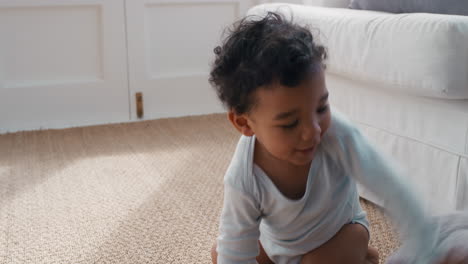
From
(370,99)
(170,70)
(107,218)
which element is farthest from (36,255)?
(170,70)

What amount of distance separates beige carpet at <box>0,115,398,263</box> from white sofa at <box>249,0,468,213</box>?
0.57ft

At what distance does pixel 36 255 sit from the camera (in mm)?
1260

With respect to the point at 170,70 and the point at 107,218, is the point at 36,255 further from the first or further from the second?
the point at 170,70

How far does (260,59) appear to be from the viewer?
2.74 ft

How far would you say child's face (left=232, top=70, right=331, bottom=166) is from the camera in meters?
0.83

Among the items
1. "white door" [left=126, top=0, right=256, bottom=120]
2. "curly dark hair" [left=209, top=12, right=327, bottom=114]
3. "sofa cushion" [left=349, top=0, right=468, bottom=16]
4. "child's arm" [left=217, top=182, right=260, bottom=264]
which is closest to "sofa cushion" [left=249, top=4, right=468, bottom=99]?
"sofa cushion" [left=349, top=0, right=468, bottom=16]

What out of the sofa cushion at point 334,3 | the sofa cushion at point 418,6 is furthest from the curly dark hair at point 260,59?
the sofa cushion at point 334,3

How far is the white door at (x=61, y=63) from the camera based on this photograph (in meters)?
2.24

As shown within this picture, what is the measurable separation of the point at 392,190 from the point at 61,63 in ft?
5.72

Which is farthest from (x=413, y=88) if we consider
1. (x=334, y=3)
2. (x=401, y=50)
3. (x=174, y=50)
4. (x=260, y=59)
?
(x=174, y=50)

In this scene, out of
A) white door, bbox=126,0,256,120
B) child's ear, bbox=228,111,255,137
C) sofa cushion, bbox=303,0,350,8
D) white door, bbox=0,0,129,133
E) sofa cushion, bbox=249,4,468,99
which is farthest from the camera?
white door, bbox=126,0,256,120

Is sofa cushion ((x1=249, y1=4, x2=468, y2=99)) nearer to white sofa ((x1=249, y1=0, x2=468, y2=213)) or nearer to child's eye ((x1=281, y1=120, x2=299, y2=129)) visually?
white sofa ((x1=249, y1=0, x2=468, y2=213))

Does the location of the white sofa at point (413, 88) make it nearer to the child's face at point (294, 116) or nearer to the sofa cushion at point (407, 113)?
the sofa cushion at point (407, 113)

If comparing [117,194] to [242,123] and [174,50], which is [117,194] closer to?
[242,123]
